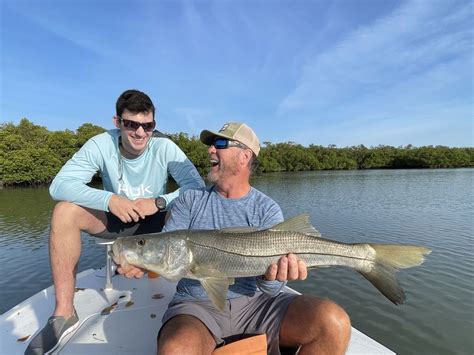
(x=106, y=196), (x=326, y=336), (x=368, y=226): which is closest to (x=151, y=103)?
(x=106, y=196)

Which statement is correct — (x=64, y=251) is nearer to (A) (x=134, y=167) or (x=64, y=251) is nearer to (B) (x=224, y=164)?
(A) (x=134, y=167)

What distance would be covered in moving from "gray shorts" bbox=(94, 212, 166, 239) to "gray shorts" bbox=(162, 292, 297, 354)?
1.61m

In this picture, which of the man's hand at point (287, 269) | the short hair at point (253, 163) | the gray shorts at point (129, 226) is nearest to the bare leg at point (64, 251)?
the gray shorts at point (129, 226)

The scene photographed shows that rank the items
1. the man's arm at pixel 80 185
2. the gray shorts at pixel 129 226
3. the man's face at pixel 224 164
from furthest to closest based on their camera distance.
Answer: the gray shorts at pixel 129 226
the man's arm at pixel 80 185
the man's face at pixel 224 164

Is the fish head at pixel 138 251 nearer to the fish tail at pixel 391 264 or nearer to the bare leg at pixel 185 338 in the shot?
the bare leg at pixel 185 338

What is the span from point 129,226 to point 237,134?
1.94 meters

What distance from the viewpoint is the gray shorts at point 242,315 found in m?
2.90

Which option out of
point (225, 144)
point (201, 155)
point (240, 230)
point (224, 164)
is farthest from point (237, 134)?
point (201, 155)

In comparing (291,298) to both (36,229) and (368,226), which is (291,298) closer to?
(368,226)

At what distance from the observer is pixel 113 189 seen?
4.66 m

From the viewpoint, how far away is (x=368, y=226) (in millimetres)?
16906

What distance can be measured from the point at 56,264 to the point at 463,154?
131901 millimetres

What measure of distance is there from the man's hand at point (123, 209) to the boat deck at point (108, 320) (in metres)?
1.06

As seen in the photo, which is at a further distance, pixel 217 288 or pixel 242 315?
pixel 242 315
